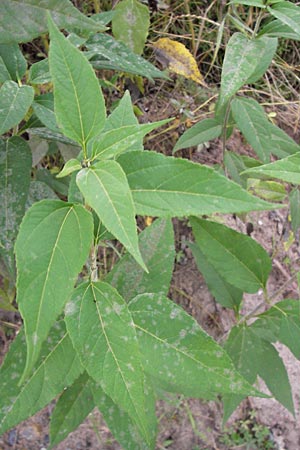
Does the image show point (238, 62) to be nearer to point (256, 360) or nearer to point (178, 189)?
point (178, 189)

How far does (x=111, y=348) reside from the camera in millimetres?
967

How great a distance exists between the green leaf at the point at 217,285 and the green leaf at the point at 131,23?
2.91ft

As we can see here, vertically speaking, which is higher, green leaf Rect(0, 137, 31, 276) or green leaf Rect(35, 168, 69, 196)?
green leaf Rect(0, 137, 31, 276)

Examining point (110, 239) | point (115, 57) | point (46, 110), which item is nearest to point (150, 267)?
point (110, 239)

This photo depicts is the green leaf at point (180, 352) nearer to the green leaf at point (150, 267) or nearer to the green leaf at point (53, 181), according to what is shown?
the green leaf at point (150, 267)

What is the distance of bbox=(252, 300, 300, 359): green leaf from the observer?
1.35m

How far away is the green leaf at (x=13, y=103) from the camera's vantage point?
1.16 m

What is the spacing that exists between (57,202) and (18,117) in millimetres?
308

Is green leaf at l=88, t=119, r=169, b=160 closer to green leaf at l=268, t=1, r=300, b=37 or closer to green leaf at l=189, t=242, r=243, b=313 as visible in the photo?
green leaf at l=268, t=1, r=300, b=37

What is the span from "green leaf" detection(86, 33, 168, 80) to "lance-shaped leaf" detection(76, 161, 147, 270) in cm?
61

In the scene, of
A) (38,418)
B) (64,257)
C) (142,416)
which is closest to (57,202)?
(64,257)

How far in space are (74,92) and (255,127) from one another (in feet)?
2.80

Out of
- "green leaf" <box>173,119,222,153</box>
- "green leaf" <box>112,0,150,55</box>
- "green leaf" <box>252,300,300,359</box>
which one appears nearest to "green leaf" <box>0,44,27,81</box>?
"green leaf" <box>173,119,222,153</box>

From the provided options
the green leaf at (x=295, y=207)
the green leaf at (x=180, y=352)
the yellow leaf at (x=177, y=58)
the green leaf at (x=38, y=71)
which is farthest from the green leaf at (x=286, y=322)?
the yellow leaf at (x=177, y=58)
